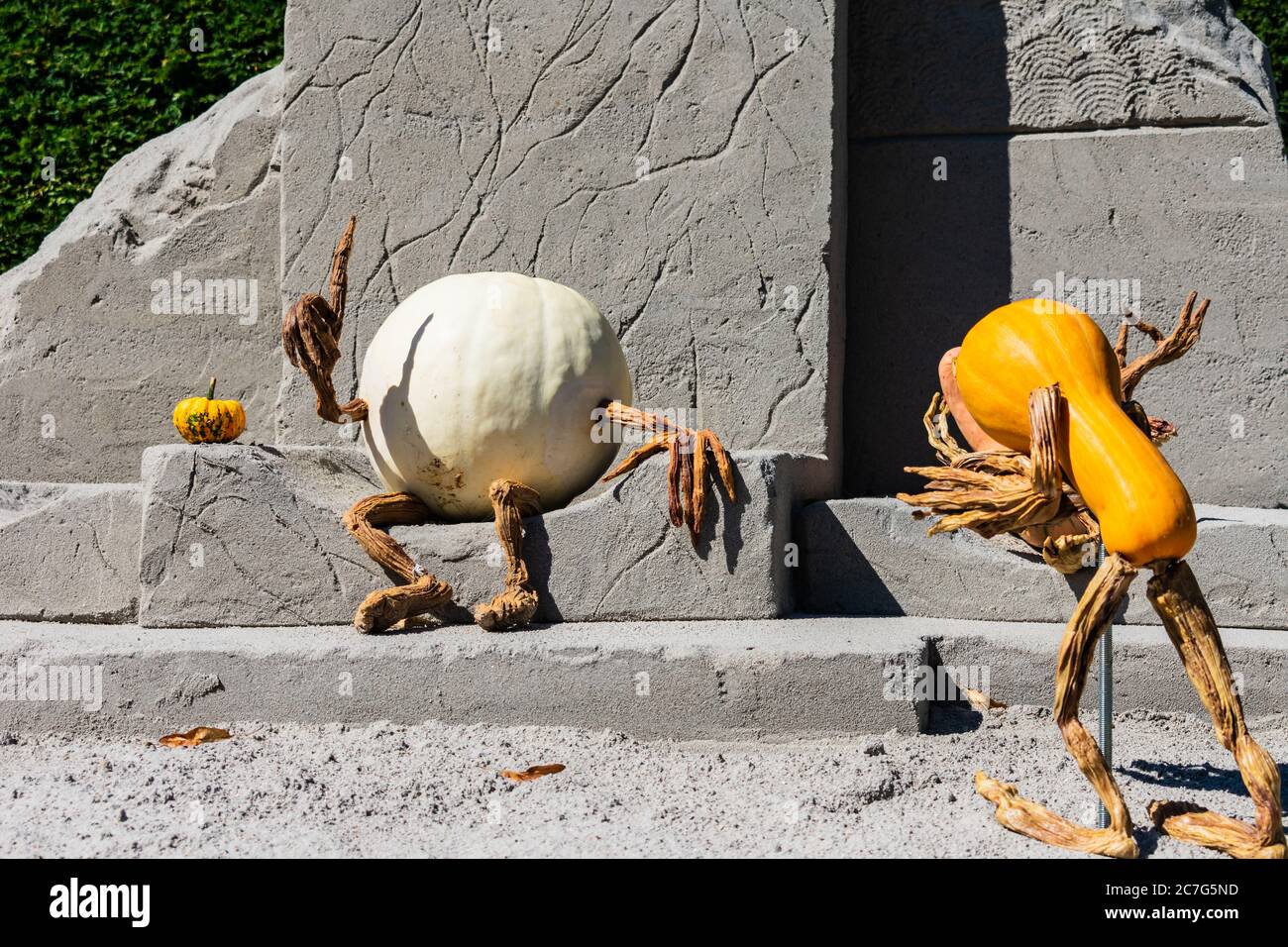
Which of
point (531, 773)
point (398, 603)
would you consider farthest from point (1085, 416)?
point (398, 603)

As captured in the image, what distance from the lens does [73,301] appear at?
207 inches

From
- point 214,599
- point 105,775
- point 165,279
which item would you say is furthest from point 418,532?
point 165,279

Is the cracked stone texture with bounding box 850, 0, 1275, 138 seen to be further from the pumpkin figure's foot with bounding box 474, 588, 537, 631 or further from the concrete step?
the pumpkin figure's foot with bounding box 474, 588, 537, 631

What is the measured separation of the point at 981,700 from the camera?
142 inches

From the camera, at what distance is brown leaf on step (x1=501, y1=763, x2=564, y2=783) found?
10.1 ft

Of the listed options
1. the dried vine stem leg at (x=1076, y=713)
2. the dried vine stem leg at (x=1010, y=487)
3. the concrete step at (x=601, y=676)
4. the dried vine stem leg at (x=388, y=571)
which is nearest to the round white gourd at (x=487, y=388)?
the dried vine stem leg at (x=388, y=571)

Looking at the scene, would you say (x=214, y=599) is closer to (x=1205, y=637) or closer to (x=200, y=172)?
(x=200, y=172)

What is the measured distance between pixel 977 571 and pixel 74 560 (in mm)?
2880

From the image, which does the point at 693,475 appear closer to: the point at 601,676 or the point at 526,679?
the point at 601,676

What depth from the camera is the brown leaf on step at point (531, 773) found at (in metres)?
3.08

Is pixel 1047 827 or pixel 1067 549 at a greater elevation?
pixel 1067 549

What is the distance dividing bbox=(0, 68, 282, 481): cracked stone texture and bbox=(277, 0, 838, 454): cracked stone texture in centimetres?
36

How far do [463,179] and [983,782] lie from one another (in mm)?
3039

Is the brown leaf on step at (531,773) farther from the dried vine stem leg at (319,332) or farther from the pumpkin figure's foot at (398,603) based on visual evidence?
the dried vine stem leg at (319,332)
